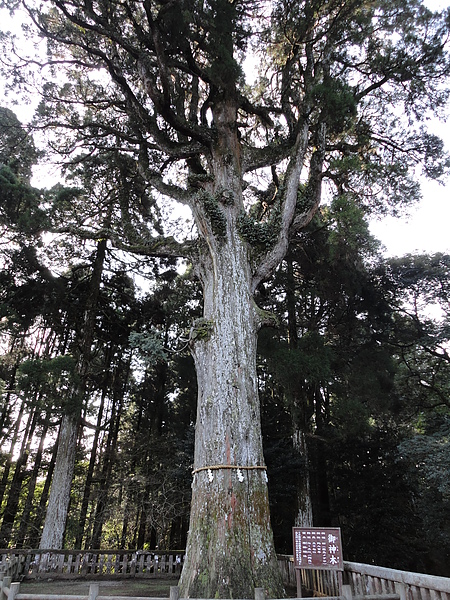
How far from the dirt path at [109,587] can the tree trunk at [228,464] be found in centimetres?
267

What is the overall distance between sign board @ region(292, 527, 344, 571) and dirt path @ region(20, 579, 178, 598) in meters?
2.60

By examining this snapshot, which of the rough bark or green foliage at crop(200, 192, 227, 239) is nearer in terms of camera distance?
the rough bark

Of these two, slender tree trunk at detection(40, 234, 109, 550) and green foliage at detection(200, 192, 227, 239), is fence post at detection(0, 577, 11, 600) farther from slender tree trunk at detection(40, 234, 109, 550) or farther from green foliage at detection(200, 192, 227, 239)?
slender tree trunk at detection(40, 234, 109, 550)

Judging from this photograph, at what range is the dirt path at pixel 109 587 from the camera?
576 centimetres

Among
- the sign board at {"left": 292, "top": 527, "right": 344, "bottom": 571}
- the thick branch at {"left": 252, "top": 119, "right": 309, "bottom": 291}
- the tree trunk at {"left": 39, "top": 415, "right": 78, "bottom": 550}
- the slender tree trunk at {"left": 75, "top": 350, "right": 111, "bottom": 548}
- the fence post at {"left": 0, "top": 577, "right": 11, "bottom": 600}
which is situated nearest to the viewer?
the fence post at {"left": 0, "top": 577, "right": 11, "bottom": 600}

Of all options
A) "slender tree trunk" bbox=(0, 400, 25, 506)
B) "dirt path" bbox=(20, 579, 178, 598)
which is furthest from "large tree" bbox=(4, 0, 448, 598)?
"slender tree trunk" bbox=(0, 400, 25, 506)

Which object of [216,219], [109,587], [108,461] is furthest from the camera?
[108,461]

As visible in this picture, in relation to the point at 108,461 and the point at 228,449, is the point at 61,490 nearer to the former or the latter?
the point at 108,461

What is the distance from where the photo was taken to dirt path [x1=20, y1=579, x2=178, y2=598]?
576 centimetres

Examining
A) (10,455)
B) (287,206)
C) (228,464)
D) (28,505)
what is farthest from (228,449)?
(10,455)

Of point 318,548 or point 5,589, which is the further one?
point 318,548

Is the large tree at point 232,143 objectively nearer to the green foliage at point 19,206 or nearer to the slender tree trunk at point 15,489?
the green foliage at point 19,206

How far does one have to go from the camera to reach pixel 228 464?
3.95 m

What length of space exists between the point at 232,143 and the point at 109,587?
794 cm
